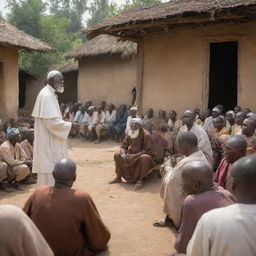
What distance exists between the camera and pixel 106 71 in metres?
15.8

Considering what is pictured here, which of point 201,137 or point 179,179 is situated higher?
point 201,137

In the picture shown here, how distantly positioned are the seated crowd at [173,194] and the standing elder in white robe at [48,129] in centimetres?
144

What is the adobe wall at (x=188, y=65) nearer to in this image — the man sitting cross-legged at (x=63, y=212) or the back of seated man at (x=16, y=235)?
the man sitting cross-legged at (x=63, y=212)

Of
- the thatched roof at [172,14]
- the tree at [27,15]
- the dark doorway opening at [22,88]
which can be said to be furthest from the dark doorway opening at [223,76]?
the tree at [27,15]

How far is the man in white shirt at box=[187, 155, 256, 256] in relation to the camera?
76.7 inches

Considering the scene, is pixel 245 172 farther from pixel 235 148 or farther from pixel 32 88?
pixel 32 88

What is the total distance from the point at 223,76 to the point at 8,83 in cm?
726

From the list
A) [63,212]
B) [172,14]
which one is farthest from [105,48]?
[63,212]

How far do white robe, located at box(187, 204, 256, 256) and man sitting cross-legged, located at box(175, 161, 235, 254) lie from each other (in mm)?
898

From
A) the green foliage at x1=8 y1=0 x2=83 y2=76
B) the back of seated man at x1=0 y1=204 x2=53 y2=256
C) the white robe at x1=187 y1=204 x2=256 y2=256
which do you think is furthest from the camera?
the green foliage at x1=8 y1=0 x2=83 y2=76

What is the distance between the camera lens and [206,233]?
6.59 ft

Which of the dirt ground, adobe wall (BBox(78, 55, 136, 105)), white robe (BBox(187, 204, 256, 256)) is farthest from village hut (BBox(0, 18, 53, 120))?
white robe (BBox(187, 204, 256, 256))

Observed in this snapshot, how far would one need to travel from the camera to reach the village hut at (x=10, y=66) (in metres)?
12.2

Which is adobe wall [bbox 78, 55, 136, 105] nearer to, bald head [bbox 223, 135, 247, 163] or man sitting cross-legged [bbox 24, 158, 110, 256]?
bald head [bbox 223, 135, 247, 163]
